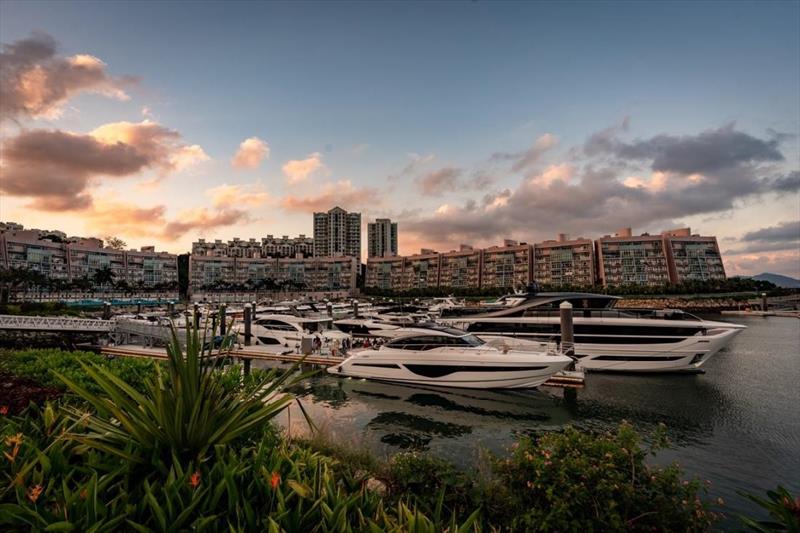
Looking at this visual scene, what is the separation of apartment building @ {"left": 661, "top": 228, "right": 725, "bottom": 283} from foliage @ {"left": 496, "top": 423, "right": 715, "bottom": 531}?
132 metres

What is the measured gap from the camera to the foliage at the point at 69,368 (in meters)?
8.58

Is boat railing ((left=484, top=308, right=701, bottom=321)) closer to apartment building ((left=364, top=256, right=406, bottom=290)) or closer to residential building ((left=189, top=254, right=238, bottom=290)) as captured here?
apartment building ((left=364, top=256, right=406, bottom=290))

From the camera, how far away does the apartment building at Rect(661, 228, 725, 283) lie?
114500 millimetres

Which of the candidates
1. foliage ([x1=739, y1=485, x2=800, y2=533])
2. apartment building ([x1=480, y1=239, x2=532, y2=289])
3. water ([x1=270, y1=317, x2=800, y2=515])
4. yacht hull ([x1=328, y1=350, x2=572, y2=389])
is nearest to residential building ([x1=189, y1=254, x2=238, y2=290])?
apartment building ([x1=480, y1=239, x2=532, y2=289])

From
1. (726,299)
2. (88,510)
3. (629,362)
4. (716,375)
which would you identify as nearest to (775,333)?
(716,375)

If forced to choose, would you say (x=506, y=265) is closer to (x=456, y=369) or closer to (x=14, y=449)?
(x=456, y=369)

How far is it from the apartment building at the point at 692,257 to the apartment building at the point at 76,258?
18308 cm

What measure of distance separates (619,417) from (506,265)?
403 feet

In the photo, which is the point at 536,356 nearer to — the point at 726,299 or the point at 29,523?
the point at 29,523

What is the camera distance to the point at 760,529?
143 inches

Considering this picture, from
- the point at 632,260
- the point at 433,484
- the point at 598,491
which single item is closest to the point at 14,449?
the point at 433,484

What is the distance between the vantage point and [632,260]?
382ft

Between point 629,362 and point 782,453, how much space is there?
35.9ft

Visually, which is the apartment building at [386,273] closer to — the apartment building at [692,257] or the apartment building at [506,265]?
the apartment building at [506,265]
